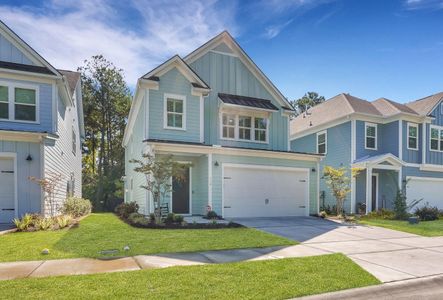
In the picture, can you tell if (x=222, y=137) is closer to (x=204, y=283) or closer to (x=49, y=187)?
(x=49, y=187)

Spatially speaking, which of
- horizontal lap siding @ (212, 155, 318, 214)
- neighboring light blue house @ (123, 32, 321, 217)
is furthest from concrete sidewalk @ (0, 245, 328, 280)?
neighboring light blue house @ (123, 32, 321, 217)

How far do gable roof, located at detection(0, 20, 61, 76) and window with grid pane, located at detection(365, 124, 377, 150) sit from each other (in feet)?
58.2

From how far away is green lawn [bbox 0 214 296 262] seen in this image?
670 cm

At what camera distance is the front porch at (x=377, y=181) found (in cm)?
1803

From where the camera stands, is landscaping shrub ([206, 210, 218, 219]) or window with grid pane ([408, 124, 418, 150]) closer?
landscaping shrub ([206, 210, 218, 219])

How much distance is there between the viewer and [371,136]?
792 inches

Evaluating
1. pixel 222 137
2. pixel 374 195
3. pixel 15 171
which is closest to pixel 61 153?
pixel 15 171

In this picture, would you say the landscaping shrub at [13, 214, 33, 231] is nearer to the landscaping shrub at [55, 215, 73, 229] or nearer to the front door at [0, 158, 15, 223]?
the landscaping shrub at [55, 215, 73, 229]

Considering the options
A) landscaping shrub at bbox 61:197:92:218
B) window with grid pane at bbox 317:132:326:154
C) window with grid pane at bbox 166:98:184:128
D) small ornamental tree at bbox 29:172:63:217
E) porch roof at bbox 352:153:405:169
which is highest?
window with grid pane at bbox 166:98:184:128

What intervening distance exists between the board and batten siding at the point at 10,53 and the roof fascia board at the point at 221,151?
639 centimetres

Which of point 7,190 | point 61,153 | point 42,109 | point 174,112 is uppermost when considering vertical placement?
point 174,112

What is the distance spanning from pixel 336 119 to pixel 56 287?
18.9m

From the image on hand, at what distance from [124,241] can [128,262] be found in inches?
83.7

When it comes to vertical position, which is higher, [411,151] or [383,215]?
[411,151]
